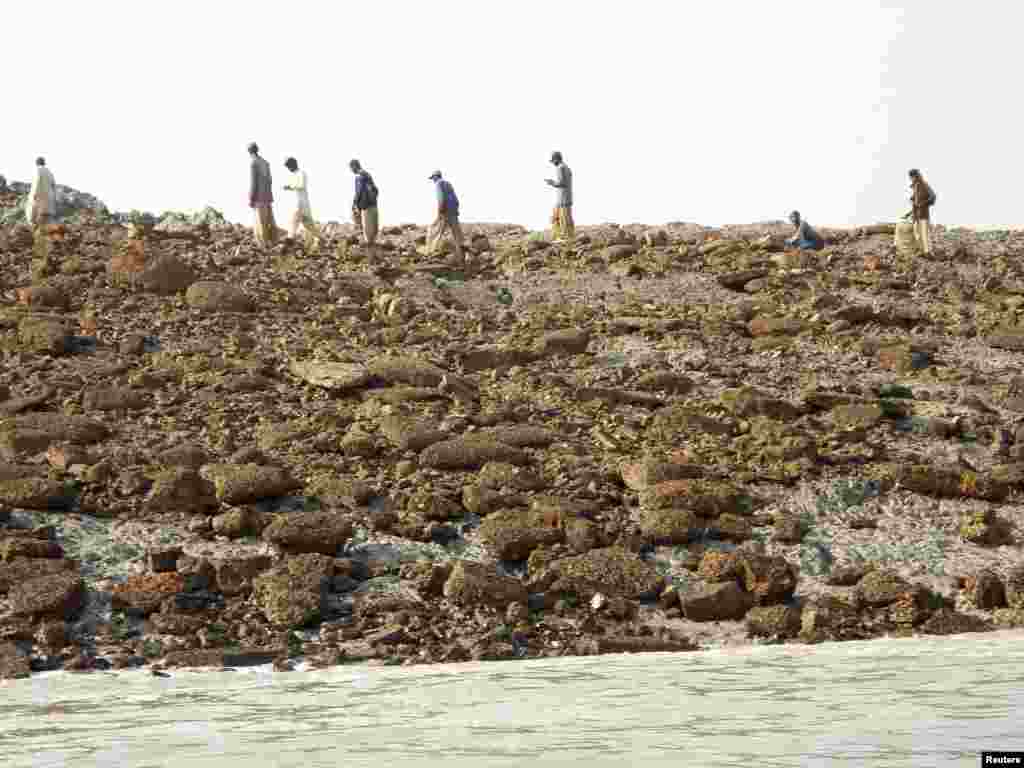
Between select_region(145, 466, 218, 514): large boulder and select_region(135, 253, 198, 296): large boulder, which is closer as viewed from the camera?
select_region(145, 466, 218, 514): large boulder

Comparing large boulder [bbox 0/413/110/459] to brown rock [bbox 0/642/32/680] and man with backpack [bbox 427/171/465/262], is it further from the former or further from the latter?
man with backpack [bbox 427/171/465/262]

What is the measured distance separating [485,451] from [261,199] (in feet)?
31.4

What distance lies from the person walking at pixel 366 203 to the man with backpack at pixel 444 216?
40.2 inches

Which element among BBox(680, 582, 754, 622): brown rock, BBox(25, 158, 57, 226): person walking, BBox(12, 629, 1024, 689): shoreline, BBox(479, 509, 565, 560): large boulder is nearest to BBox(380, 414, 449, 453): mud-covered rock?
BBox(479, 509, 565, 560): large boulder

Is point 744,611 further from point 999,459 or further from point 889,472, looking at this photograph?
point 999,459

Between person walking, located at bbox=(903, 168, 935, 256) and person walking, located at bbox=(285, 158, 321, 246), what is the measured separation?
10.8 m

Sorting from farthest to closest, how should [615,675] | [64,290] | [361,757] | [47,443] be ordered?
[64,290], [47,443], [615,675], [361,757]

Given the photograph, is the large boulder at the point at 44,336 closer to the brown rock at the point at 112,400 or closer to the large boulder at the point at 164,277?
the brown rock at the point at 112,400

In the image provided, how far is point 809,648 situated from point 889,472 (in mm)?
5047

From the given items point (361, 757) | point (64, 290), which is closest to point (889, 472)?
point (361, 757)

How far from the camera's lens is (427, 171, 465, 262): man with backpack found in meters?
23.9

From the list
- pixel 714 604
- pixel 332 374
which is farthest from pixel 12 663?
pixel 332 374

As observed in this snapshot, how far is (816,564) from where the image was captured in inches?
550

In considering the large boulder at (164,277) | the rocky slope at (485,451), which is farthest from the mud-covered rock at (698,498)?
the large boulder at (164,277)
